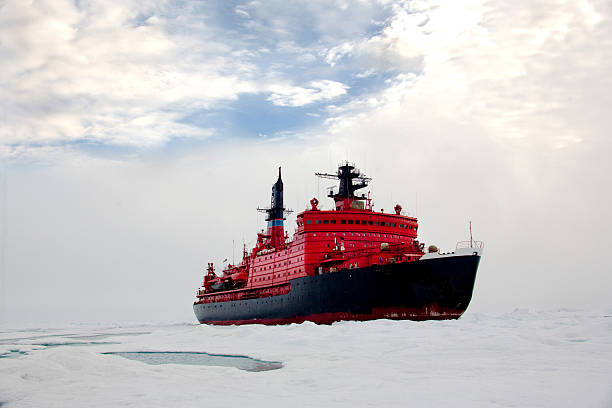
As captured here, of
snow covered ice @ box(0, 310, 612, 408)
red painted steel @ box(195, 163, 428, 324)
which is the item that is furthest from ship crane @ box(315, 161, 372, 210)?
snow covered ice @ box(0, 310, 612, 408)

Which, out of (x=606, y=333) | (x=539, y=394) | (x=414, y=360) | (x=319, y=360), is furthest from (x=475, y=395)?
(x=606, y=333)

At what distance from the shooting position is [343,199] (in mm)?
41156

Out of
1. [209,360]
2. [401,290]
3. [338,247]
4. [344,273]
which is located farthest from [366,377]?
[338,247]

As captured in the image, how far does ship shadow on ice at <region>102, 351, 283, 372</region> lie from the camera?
1527cm

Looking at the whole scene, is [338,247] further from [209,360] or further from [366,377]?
[366,377]

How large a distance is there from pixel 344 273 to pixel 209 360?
46.2 ft

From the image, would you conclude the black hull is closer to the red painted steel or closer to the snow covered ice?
the red painted steel

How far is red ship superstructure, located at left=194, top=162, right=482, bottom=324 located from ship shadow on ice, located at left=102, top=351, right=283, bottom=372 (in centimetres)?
1231

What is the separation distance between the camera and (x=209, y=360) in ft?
58.4

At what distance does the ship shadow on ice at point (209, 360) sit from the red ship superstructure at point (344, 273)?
1231 cm

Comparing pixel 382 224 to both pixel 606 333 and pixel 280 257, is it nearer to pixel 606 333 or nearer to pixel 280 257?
pixel 280 257

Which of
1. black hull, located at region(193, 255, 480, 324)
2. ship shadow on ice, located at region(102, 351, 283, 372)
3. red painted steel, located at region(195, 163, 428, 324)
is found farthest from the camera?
red painted steel, located at region(195, 163, 428, 324)

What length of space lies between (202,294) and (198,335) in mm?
29481

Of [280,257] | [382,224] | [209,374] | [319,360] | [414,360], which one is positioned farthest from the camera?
[280,257]
